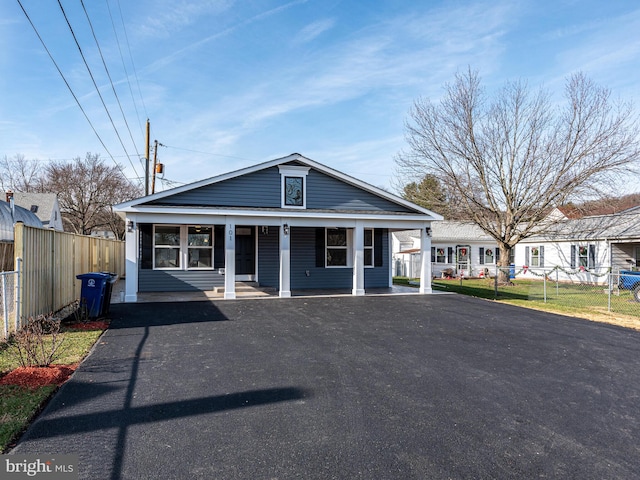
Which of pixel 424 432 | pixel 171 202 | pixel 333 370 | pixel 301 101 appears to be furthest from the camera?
pixel 301 101

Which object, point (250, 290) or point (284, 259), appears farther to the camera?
point (250, 290)

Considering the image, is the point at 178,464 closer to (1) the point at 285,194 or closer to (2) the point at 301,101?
(1) the point at 285,194

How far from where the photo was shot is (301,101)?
18500mm

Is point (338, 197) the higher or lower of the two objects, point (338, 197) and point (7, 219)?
the higher

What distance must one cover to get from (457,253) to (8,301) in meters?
25.9

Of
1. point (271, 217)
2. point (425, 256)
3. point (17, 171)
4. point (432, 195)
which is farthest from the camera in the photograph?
point (17, 171)

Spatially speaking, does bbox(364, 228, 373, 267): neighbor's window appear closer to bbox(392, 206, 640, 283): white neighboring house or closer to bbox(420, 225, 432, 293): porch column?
bbox(420, 225, 432, 293): porch column

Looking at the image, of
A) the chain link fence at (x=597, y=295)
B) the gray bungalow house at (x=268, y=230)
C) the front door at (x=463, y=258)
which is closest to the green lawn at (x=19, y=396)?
the gray bungalow house at (x=268, y=230)

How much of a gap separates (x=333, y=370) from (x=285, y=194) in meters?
8.62

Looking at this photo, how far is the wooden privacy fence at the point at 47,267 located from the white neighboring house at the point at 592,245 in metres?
19.1

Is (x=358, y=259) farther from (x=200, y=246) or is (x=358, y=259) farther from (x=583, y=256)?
(x=583, y=256)

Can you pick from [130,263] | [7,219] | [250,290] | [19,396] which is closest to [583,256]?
[250,290]

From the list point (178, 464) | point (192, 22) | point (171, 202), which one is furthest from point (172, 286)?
point (178, 464)

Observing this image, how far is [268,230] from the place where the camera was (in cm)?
1430
